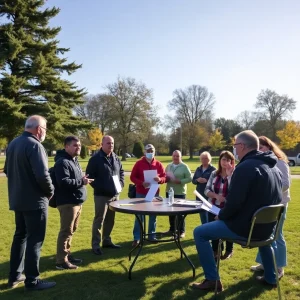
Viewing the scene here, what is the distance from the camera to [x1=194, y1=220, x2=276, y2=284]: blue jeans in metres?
3.71

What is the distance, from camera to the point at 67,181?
15.3 feet

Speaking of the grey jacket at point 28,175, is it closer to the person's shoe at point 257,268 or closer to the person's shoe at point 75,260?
the person's shoe at point 75,260

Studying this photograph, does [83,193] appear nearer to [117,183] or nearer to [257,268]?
[117,183]

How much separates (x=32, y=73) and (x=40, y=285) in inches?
915

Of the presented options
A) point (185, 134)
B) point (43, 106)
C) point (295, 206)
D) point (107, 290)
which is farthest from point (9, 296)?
point (185, 134)

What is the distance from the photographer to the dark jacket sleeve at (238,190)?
11.3 feet

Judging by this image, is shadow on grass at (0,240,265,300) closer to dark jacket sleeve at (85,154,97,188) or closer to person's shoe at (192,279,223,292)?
person's shoe at (192,279,223,292)

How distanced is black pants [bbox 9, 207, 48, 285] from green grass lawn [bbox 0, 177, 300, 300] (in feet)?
0.77

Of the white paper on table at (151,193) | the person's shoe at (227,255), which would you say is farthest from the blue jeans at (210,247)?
the white paper on table at (151,193)

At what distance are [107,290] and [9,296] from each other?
118 cm

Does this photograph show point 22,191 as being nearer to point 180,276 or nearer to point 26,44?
point 180,276

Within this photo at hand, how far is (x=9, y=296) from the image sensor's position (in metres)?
3.85

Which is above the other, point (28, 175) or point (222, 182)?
point (28, 175)

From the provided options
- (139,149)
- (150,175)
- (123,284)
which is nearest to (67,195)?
(123,284)
